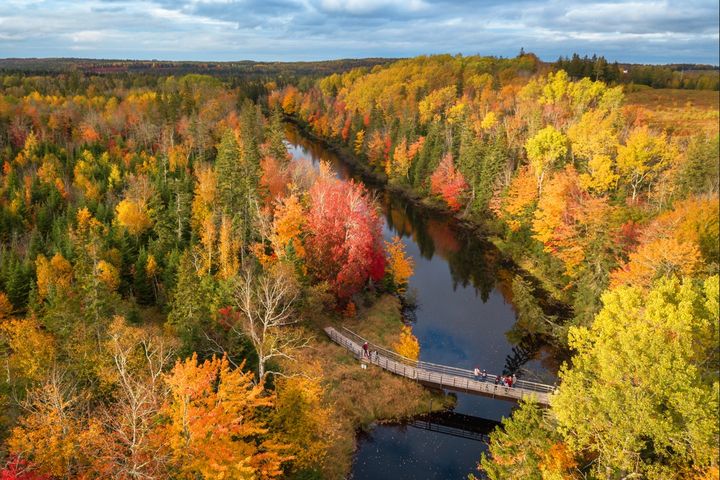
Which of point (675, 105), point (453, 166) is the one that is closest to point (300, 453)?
point (675, 105)

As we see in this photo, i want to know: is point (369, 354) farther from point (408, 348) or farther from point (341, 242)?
point (341, 242)

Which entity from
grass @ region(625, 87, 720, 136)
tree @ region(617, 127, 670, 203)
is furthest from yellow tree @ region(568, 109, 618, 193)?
grass @ region(625, 87, 720, 136)

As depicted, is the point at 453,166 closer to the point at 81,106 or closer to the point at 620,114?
the point at 620,114

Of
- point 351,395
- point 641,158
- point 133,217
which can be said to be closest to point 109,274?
point 133,217

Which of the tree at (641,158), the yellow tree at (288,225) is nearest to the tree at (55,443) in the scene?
the yellow tree at (288,225)

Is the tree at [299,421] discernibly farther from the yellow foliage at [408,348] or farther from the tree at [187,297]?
the yellow foliage at [408,348]
